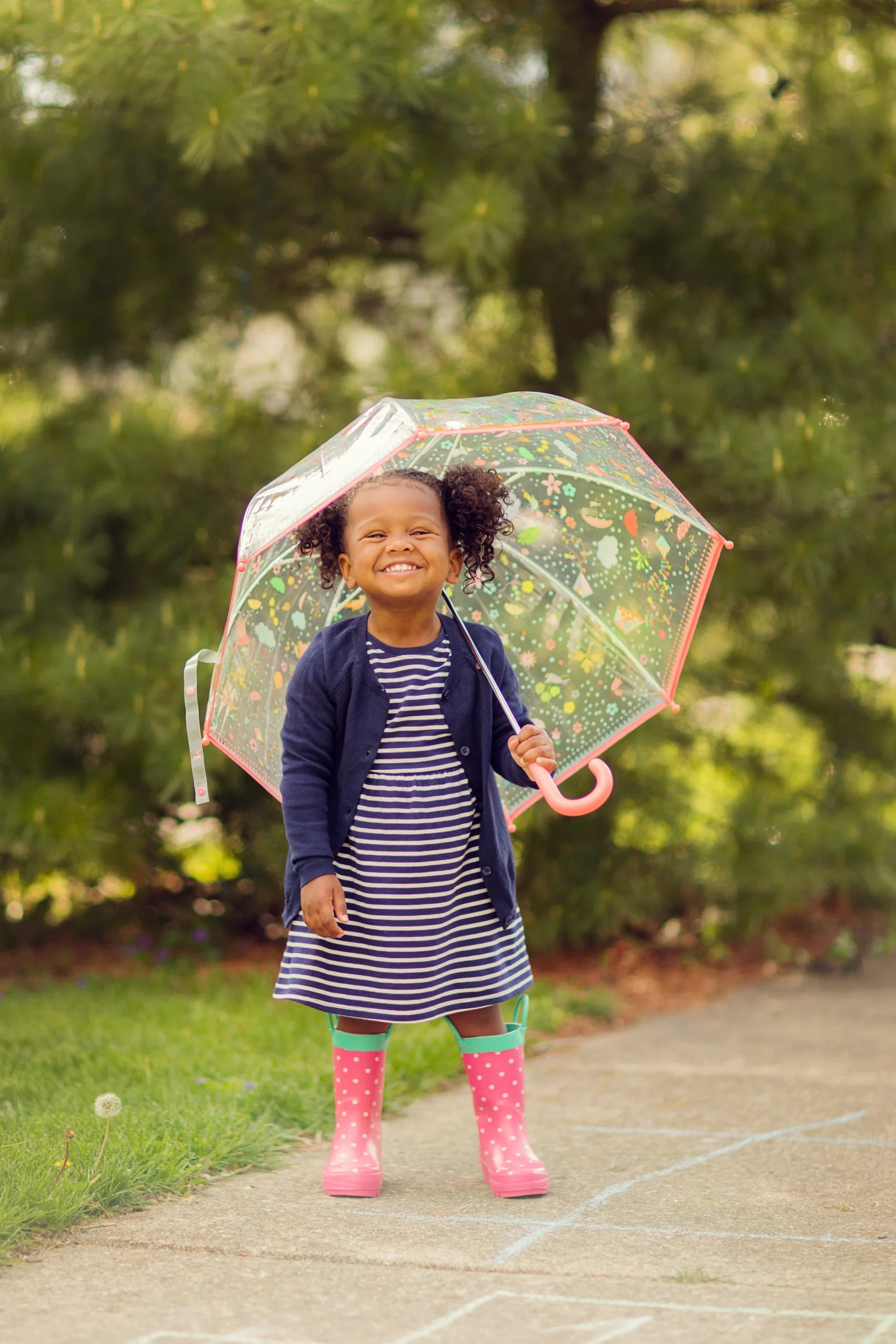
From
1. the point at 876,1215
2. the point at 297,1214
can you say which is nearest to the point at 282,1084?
the point at 297,1214

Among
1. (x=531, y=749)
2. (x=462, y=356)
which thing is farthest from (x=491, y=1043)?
(x=462, y=356)

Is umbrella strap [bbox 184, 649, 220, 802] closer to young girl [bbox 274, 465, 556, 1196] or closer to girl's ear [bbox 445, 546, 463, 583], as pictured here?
young girl [bbox 274, 465, 556, 1196]

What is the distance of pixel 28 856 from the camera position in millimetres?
4660

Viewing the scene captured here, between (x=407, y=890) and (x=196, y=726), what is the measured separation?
0.50 m

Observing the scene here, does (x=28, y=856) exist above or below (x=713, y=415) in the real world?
below

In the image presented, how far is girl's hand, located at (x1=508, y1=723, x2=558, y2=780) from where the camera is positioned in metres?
2.61

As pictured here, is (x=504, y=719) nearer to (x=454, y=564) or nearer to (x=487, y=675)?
(x=487, y=675)

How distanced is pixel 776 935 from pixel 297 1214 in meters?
3.14

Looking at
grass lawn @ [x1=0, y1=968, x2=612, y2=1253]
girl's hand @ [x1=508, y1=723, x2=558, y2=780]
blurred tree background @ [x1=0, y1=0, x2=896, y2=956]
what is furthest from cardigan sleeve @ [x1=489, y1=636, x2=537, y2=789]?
blurred tree background @ [x1=0, y1=0, x2=896, y2=956]

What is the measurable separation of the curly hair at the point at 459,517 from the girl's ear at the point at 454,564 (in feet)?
0.04

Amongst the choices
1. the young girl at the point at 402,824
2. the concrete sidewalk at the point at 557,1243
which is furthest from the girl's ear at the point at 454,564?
the concrete sidewalk at the point at 557,1243

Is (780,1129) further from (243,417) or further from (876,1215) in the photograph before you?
(243,417)

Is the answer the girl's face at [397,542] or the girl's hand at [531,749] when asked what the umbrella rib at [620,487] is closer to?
the girl's face at [397,542]

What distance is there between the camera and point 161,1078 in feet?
11.3
